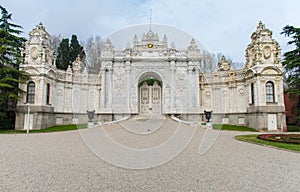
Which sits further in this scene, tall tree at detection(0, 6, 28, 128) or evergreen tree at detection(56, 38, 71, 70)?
evergreen tree at detection(56, 38, 71, 70)

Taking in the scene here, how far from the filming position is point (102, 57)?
3047cm

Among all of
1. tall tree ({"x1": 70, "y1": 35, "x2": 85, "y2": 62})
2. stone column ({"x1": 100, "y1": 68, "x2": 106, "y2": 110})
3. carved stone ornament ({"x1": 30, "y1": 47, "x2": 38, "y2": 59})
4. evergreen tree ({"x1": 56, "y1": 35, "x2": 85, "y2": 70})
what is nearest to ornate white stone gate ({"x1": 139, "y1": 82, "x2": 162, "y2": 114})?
stone column ({"x1": 100, "y1": 68, "x2": 106, "y2": 110})

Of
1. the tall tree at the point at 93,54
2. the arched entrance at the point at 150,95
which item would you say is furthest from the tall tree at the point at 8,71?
the arched entrance at the point at 150,95

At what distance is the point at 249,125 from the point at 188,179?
21.4 m

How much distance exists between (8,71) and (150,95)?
728 inches

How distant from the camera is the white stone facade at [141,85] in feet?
82.6

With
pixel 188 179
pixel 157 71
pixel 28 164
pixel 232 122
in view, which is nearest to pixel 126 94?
pixel 157 71

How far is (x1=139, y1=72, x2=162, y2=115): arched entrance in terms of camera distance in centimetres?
3256

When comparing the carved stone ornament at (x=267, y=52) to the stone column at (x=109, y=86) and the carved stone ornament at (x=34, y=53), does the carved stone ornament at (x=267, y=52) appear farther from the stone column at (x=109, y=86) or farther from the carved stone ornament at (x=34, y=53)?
the carved stone ornament at (x=34, y=53)

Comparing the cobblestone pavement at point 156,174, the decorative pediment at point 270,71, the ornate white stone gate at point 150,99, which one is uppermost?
the decorative pediment at point 270,71

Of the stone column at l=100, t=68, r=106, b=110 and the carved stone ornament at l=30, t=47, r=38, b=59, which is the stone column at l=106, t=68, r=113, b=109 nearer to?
the stone column at l=100, t=68, r=106, b=110

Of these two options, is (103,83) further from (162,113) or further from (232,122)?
(232,122)

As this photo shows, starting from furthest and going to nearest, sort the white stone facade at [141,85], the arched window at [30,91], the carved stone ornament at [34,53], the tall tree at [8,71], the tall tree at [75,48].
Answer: the tall tree at [75,48]
the white stone facade at [141,85]
the carved stone ornament at [34,53]
the arched window at [30,91]
the tall tree at [8,71]

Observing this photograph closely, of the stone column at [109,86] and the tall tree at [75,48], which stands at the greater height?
the tall tree at [75,48]
